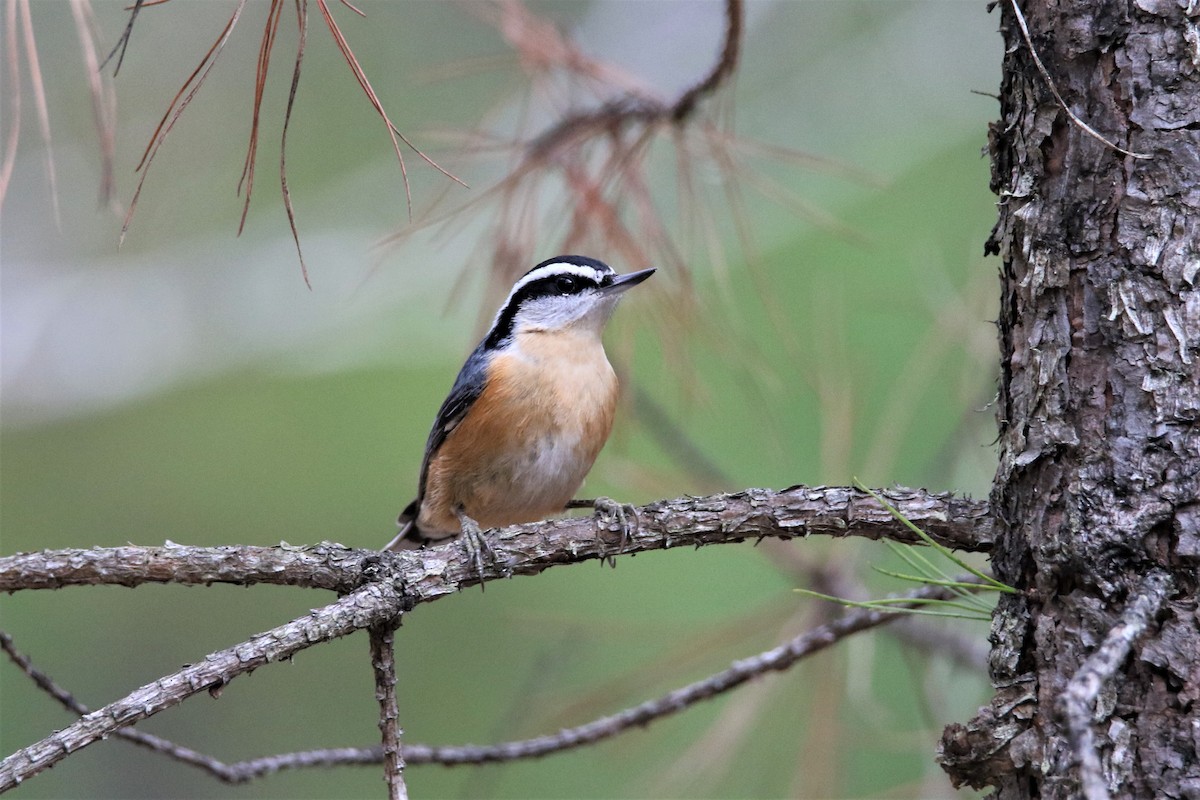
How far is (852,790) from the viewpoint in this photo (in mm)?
4355

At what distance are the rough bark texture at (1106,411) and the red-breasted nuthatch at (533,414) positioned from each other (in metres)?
1.40

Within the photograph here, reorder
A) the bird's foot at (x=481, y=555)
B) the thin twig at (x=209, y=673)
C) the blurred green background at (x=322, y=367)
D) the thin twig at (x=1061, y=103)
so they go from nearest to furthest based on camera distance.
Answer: the thin twig at (x=209, y=673), the thin twig at (x=1061, y=103), the bird's foot at (x=481, y=555), the blurred green background at (x=322, y=367)

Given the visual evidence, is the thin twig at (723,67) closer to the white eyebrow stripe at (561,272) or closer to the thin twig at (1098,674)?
the white eyebrow stripe at (561,272)

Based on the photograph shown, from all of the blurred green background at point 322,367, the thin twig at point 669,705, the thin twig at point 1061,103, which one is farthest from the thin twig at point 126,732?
the blurred green background at point 322,367

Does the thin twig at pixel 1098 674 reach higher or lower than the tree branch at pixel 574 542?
lower

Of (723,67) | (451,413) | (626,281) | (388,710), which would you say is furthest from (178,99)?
(451,413)

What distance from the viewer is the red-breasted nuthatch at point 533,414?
295 cm

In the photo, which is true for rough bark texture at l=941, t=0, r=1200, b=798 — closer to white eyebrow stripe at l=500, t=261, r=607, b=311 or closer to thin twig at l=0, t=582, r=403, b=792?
thin twig at l=0, t=582, r=403, b=792

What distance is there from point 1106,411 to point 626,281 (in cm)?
140

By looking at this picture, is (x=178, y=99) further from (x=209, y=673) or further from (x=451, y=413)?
(x=451, y=413)

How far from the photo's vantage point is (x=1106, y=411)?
4.86ft

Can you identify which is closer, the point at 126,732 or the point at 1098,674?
the point at 1098,674

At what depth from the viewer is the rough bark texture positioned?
4.55ft

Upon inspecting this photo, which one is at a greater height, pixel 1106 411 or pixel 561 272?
pixel 561 272
